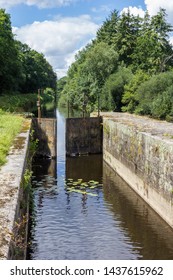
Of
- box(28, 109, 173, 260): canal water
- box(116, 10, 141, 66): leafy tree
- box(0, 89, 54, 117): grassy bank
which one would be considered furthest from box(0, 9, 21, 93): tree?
box(28, 109, 173, 260): canal water

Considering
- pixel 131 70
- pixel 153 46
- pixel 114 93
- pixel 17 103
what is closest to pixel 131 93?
pixel 114 93

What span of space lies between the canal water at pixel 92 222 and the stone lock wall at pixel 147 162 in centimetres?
36

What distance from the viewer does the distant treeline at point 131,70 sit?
29.5 metres

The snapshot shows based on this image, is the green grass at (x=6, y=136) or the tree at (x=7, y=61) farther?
the tree at (x=7, y=61)

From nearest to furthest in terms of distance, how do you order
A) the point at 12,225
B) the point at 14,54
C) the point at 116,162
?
the point at 12,225
the point at 116,162
the point at 14,54

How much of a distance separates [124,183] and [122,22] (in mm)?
37108

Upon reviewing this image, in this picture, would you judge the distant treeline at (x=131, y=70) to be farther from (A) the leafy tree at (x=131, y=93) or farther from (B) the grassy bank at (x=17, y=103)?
(B) the grassy bank at (x=17, y=103)

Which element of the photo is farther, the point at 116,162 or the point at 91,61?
the point at 91,61

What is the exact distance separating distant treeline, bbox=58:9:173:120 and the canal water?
32.6 ft

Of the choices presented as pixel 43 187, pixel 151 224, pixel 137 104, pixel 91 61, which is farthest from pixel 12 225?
pixel 91 61

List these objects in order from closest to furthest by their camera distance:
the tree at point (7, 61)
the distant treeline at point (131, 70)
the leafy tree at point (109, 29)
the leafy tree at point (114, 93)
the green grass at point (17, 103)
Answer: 1. the distant treeline at point (131, 70)
2. the green grass at point (17, 103)
3. the leafy tree at point (114, 93)
4. the tree at point (7, 61)
5. the leafy tree at point (109, 29)

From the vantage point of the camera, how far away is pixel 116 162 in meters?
20.1

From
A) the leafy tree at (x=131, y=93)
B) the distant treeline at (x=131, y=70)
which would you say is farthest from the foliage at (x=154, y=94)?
the leafy tree at (x=131, y=93)
